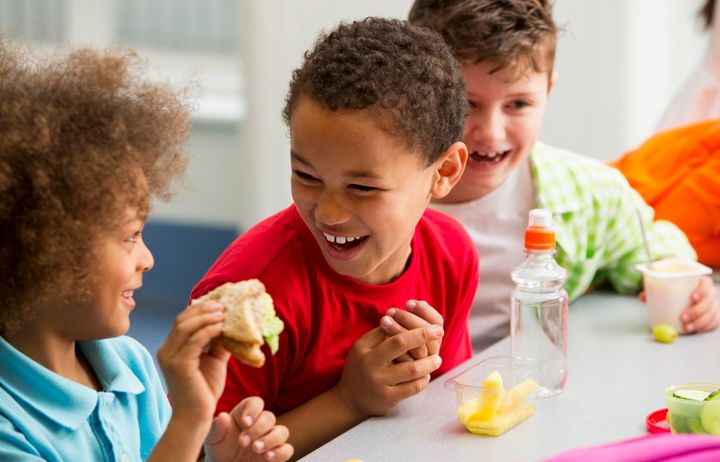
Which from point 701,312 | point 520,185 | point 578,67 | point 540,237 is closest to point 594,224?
point 520,185

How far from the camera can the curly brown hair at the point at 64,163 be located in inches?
37.9

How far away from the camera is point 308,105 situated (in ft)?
4.00

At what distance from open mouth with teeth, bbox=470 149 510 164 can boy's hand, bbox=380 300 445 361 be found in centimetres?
43

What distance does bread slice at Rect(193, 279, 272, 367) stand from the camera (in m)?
1.00

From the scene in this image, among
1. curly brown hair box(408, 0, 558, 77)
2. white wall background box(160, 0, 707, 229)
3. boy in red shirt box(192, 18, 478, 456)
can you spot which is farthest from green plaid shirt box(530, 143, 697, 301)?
white wall background box(160, 0, 707, 229)

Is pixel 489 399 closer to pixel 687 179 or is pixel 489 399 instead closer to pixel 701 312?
pixel 701 312

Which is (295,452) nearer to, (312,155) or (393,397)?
(393,397)

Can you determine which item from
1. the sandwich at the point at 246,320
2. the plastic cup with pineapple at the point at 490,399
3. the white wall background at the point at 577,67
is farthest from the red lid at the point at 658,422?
the white wall background at the point at 577,67

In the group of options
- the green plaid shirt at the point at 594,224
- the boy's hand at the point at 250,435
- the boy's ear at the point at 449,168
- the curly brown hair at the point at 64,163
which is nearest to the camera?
the curly brown hair at the point at 64,163

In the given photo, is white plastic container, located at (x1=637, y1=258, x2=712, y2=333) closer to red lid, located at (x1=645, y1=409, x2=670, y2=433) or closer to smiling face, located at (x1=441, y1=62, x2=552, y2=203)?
smiling face, located at (x1=441, y1=62, x2=552, y2=203)

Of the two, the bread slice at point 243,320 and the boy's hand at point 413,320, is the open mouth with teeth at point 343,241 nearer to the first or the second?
the boy's hand at point 413,320

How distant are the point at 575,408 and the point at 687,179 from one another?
2.93 feet

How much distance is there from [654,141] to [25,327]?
1507 millimetres

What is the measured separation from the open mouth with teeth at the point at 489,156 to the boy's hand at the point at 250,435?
2.27 feet
